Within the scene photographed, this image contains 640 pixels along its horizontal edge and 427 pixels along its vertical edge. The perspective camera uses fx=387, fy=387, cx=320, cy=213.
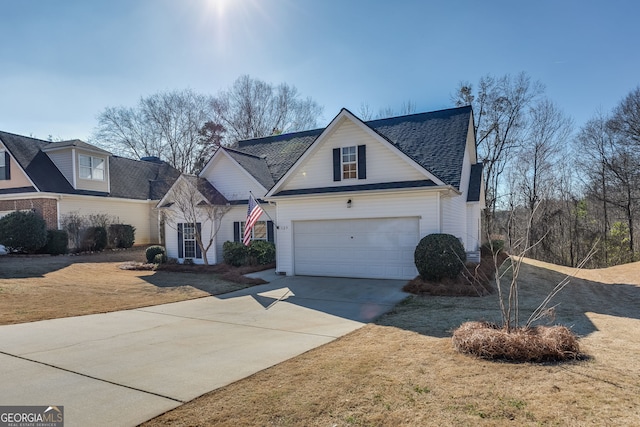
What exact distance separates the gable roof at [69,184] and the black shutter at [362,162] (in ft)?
55.8

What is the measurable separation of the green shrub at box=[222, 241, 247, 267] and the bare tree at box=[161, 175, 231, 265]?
3.07ft

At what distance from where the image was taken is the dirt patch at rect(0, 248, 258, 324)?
9.41m

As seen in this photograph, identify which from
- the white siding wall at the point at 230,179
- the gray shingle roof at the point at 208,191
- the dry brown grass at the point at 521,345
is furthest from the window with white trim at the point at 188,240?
the dry brown grass at the point at 521,345

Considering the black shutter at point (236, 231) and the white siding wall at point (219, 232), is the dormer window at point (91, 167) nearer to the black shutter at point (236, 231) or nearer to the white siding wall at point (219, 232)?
the white siding wall at point (219, 232)

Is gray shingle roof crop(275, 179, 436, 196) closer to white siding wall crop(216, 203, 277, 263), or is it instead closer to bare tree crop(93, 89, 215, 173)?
white siding wall crop(216, 203, 277, 263)

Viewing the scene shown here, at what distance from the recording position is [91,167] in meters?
23.9

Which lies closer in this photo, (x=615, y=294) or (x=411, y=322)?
(x=411, y=322)

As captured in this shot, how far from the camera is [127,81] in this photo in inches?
A: 650

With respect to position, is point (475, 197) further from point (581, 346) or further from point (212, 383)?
point (212, 383)

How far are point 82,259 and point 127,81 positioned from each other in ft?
29.5

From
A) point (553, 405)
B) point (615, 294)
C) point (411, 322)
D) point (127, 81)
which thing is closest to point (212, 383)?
point (553, 405)

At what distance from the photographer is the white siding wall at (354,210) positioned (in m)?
13.1

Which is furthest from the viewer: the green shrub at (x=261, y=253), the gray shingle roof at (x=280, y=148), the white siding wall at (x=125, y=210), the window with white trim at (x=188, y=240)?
the white siding wall at (x=125, y=210)

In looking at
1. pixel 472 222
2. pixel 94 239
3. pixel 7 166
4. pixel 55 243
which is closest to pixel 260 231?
pixel 472 222
